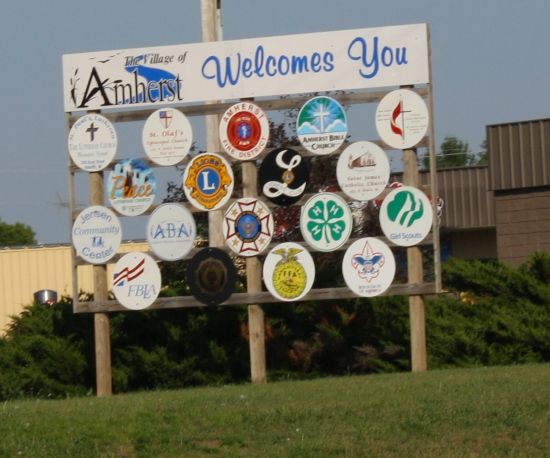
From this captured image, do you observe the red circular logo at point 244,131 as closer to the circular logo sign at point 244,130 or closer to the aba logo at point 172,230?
the circular logo sign at point 244,130

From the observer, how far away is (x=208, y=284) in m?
16.8

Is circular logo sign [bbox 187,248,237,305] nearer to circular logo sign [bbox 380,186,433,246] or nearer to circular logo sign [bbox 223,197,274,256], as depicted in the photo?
circular logo sign [bbox 223,197,274,256]

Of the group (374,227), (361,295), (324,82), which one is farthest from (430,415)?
(374,227)

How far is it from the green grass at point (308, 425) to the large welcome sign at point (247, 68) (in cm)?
477

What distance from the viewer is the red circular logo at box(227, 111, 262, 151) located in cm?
1667

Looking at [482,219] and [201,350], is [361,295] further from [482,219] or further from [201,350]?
[482,219]

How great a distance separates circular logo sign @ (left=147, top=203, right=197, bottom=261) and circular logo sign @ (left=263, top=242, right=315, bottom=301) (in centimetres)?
117

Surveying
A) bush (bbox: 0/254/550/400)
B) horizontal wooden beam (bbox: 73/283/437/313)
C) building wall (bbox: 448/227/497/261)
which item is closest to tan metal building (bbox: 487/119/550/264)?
bush (bbox: 0/254/550/400)

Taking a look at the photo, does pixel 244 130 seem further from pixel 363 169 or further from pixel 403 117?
pixel 403 117

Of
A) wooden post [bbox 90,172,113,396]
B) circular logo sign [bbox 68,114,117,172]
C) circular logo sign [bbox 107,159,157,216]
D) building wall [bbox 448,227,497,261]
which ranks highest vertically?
circular logo sign [bbox 68,114,117,172]

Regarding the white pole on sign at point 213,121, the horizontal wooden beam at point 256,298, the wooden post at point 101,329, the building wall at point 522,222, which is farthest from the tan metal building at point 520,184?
the wooden post at point 101,329

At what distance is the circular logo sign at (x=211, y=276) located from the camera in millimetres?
16750

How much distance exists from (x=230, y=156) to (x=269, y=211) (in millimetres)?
945

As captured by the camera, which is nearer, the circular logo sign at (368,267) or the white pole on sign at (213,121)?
the circular logo sign at (368,267)
